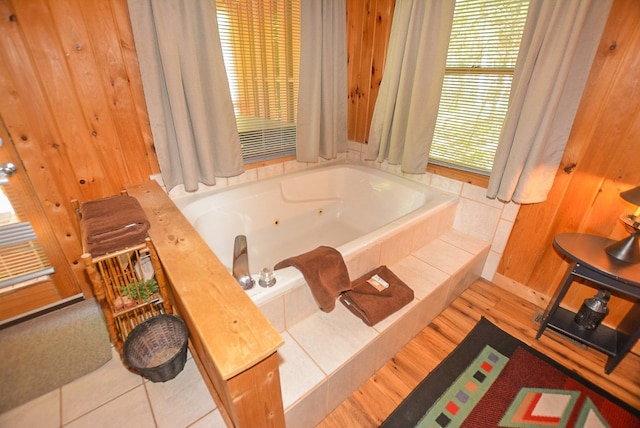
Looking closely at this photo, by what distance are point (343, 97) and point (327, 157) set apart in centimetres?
50

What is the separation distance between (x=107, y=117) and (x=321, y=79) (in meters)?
1.39

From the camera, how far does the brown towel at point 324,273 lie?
4.21 ft

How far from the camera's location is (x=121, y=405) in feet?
3.92

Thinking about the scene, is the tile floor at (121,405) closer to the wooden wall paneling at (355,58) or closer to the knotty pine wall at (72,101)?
the knotty pine wall at (72,101)

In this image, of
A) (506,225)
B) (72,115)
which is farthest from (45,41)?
(506,225)

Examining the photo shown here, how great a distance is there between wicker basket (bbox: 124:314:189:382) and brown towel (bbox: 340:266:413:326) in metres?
Answer: 0.81

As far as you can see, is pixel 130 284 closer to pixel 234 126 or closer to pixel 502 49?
pixel 234 126

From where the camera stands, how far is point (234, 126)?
1767mm

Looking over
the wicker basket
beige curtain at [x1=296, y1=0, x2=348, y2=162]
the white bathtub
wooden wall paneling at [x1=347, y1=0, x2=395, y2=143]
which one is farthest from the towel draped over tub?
wooden wall paneling at [x1=347, y1=0, x2=395, y2=143]

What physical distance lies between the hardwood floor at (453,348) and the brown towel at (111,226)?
114 centimetres

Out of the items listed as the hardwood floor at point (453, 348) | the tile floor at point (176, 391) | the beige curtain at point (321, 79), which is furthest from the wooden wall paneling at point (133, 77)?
the hardwood floor at point (453, 348)

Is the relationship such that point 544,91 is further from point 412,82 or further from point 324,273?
point 324,273

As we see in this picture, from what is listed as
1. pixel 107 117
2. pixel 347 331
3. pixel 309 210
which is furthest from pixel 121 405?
pixel 309 210

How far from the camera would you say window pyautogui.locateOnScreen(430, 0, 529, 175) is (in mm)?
1538
